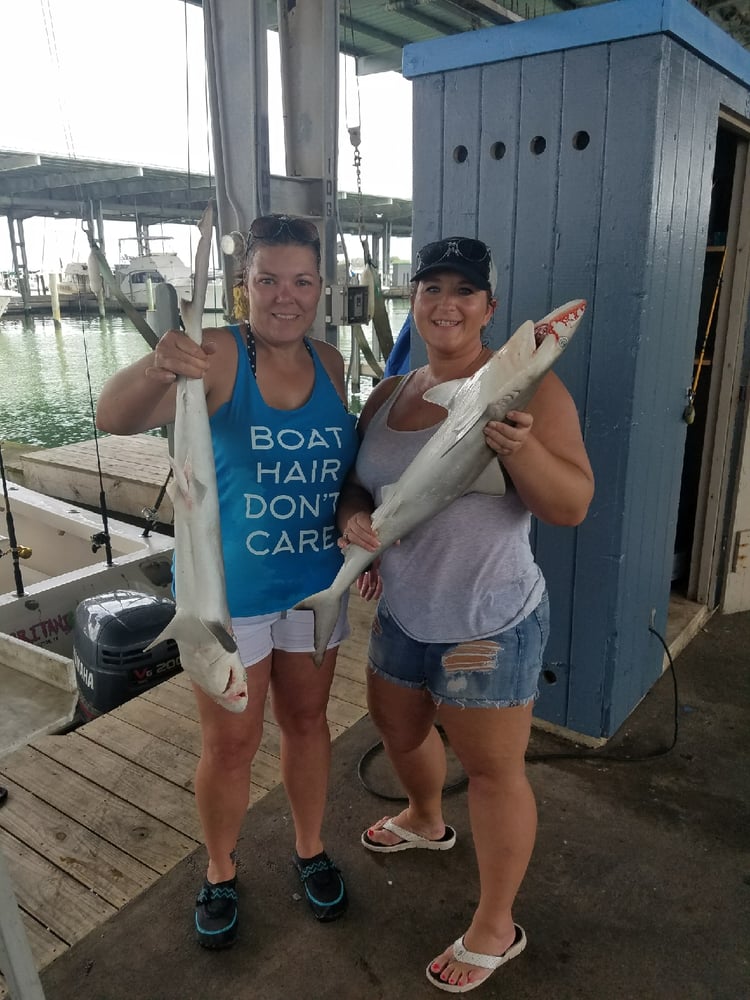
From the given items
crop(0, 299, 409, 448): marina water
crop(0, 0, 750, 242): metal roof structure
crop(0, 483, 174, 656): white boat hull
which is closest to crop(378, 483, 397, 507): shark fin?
crop(0, 0, 750, 242): metal roof structure

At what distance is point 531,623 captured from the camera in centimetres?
170

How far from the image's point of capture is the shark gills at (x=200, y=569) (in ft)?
4.90

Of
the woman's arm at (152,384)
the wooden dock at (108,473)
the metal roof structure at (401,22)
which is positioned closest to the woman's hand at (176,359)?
the woman's arm at (152,384)

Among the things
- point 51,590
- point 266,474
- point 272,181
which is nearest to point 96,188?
point 272,181

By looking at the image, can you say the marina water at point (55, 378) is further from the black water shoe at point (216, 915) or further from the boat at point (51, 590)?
the black water shoe at point (216, 915)

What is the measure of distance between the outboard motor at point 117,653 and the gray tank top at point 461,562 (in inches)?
90.1

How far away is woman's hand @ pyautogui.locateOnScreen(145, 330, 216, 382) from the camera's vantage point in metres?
1.41

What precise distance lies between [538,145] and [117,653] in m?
2.99

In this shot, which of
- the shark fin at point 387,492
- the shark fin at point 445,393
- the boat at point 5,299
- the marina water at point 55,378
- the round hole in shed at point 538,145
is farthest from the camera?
the marina water at point 55,378

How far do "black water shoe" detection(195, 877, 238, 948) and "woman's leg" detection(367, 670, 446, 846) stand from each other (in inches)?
20.6

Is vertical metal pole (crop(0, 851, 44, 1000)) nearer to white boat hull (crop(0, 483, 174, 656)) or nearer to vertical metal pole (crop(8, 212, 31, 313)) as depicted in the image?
white boat hull (crop(0, 483, 174, 656))

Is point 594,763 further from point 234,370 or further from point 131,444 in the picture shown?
point 131,444

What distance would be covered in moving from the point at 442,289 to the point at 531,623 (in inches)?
32.6

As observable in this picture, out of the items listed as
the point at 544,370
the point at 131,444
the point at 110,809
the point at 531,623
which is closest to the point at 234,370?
the point at 544,370
